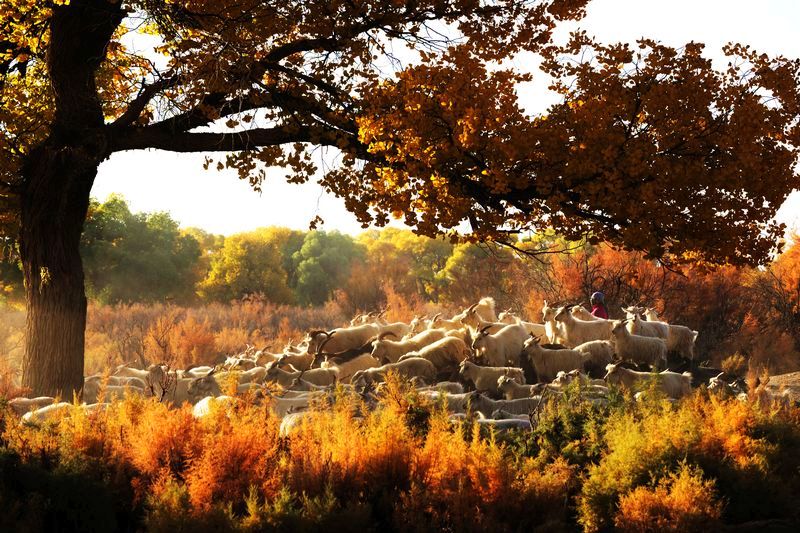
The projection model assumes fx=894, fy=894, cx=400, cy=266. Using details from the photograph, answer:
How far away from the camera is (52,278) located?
15305 millimetres

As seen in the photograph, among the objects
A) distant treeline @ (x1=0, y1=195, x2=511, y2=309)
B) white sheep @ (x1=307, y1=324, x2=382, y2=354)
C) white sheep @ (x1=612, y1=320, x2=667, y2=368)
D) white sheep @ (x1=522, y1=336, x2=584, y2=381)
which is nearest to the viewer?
white sheep @ (x1=522, y1=336, x2=584, y2=381)

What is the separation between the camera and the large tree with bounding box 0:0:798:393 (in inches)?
509

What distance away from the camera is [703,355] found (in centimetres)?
2600

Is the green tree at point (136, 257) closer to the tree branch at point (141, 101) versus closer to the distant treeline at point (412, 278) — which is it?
the distant treeline at point (412, 278)

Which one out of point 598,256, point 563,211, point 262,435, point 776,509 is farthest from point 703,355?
point 262,435

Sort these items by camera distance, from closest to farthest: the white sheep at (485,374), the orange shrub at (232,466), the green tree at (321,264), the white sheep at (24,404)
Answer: the orange shrub at (232,466), the white sheep at (24,404), the white sheep at (485,374), the green tree at (321,264)

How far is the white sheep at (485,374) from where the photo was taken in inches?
556

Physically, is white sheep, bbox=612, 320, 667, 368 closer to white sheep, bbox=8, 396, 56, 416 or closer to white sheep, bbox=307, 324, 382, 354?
white sheep, bbox=307, 324, 382, 354

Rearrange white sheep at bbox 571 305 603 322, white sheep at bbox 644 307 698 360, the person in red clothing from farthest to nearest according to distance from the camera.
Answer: the person in red clothing
white sheep at bbox 571 305 603 322
white sheep at bbox 644 307 698 360

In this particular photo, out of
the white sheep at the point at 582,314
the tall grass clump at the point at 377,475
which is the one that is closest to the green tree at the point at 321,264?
the white sheep at the point at 582,314

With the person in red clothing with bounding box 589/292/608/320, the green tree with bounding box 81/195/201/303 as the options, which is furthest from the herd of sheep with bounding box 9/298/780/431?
the green tree with bounding box 81/195/201/303

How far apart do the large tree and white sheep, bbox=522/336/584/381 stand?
2.21 meters

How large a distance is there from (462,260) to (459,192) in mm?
40656

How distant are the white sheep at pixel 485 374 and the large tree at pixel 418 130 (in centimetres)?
213
